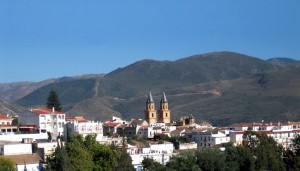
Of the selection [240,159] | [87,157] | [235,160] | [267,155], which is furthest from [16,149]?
[267,155]

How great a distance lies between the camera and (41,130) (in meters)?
75.1

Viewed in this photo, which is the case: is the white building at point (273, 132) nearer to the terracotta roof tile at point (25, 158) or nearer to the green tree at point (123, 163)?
the green tree at point (123, 163)

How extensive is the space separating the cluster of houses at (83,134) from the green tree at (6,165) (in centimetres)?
213

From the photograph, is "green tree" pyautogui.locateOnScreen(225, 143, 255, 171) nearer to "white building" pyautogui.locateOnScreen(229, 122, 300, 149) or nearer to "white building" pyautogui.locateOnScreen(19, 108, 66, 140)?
"white building" pyautogui.locateOnScreen(229, 122, 300, 149)

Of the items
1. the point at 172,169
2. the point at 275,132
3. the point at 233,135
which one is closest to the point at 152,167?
the point at 172,169

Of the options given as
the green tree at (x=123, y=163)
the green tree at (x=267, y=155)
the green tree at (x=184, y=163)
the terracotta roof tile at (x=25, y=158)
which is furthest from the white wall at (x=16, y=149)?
A: the green tree at (x=267, y=155)

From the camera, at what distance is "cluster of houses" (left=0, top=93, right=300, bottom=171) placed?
61250 millimetres

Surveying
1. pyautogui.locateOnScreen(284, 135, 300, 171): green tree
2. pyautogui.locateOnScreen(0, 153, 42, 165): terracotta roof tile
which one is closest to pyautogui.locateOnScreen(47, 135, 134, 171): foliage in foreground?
pyautogui.locateOnScreen(0, 153, 42, 165): terracotta roof tile

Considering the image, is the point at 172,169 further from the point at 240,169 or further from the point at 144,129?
the point at 144,129

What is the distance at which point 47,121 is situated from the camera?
251ft

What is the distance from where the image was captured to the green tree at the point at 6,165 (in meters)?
51.6

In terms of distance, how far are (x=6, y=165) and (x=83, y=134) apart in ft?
74.6

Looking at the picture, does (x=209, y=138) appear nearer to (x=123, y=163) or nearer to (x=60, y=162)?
(x=123, y=163)

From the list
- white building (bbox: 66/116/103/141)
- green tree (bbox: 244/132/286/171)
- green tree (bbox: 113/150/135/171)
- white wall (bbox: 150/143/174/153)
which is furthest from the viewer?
white building (bbox: 66/116/103/141)
